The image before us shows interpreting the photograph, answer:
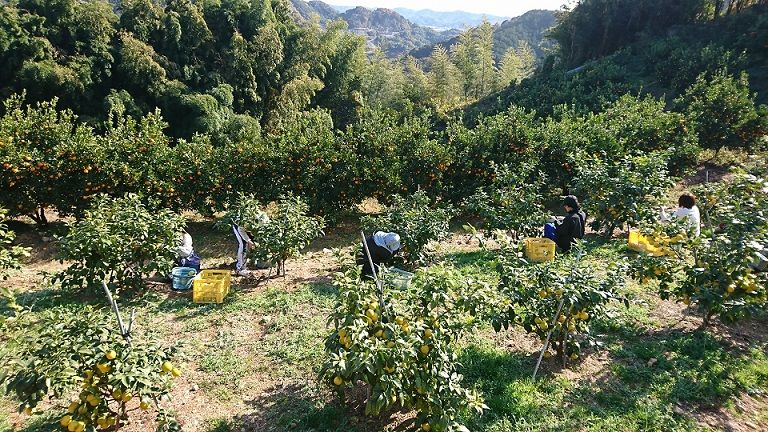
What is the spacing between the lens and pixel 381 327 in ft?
10.0

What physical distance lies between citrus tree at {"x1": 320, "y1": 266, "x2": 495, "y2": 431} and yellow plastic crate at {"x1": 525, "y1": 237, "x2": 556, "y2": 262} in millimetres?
2906

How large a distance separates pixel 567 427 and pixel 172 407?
3.05m

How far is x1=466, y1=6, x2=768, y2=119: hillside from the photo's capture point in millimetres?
20297

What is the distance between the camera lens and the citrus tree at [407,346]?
9.37 ft

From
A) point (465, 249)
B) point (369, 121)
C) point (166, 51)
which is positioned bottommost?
point (465, 249)

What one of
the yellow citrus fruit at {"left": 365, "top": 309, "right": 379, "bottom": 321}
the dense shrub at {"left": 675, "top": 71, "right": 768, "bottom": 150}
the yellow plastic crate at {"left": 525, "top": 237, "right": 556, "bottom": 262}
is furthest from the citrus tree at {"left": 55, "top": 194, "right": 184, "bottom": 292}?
the dense shrub at {"left": 675, "top": 71, "right": 768, "bottom": 150}

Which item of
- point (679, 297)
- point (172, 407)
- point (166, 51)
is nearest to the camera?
point (172, 407)

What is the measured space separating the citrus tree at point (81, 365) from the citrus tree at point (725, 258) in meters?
4.22

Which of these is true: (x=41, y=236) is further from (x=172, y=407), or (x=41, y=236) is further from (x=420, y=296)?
(x=420, y=296)

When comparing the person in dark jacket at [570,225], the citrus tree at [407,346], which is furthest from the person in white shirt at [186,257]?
the person in dark jacket at [570,225]

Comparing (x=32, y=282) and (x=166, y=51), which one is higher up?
(x=166, y=51)

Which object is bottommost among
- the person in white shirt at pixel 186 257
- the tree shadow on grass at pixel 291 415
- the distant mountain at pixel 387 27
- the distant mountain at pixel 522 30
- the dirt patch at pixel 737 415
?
the dirt patch at pixel 737 415

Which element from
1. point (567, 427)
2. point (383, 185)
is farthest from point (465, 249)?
point (567, 427)

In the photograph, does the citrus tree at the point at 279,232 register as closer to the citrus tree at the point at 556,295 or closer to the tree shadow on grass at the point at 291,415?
the tree shadow on grass at the point at 291,415
